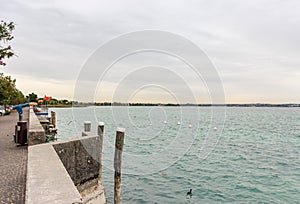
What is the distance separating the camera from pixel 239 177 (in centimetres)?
1612

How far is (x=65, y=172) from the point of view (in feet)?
16.6

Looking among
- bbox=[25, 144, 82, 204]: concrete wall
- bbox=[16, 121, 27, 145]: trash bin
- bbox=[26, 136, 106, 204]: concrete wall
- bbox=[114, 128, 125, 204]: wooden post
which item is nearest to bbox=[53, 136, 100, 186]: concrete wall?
bbox=[26, 136, 106, 204]: concrete wall

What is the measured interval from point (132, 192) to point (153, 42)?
689 cm

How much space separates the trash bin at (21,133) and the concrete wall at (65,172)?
3.24 meters

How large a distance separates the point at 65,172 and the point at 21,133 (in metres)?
6.53

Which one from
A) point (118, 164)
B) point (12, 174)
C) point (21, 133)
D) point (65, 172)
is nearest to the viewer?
point (65, 172)

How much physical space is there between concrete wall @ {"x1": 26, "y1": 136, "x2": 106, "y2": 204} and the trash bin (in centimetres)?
324

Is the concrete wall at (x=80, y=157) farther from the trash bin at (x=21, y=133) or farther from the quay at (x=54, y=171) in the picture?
the trash bin at (x=21, y=133)

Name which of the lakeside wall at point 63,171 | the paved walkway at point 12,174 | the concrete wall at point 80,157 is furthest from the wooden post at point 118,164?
the paved walkway at point 12,174

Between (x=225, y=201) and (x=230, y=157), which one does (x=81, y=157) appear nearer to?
(x=225, y=201)

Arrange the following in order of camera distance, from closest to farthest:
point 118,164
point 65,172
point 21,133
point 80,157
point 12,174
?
1. point 65,172
2. point 12,174
3. point 80,157
4. point 21,133
5. point 118,164

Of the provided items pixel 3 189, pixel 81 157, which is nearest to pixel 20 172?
pixel 3 189

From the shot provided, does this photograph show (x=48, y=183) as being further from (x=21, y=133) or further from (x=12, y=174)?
(x=21, y=133)

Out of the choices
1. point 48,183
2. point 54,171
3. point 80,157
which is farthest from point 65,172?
point 80,157
